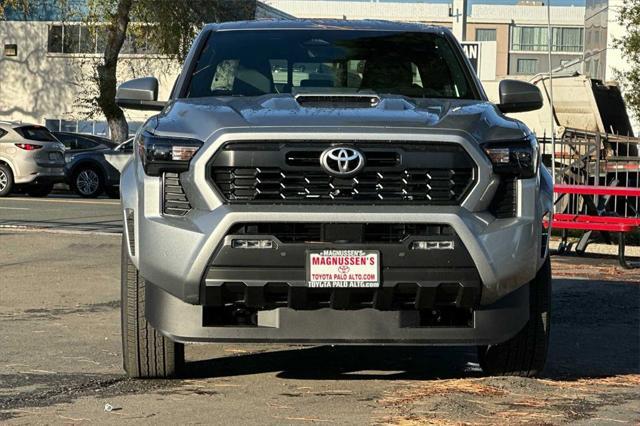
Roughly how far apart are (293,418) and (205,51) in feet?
8.95

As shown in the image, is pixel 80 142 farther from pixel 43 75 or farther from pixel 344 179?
pixel 344 179

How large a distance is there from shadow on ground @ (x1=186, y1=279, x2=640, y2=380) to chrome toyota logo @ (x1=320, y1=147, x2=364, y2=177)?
1418 mm

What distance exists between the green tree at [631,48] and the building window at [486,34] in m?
77.8

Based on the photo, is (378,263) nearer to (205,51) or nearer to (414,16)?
(205,51)

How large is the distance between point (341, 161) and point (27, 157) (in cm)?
2219

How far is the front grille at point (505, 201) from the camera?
6.32 meters

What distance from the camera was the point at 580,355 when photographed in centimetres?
817

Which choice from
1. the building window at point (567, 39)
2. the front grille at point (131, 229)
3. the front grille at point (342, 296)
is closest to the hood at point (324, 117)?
the front grille at point (131, 229)

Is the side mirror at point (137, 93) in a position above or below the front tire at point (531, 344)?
above

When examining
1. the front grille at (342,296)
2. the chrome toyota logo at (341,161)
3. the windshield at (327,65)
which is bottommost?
the front grille at (342,296)

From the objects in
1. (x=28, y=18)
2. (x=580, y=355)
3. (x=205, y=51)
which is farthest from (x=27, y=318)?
(x=28, y=18)

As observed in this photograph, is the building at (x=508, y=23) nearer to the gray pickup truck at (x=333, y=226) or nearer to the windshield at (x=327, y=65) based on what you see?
the windshield at (x=327, y=65)

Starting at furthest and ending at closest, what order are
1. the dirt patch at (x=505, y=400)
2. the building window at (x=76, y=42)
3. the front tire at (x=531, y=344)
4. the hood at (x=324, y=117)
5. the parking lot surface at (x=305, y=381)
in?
the building window at (x=76, y=42), the front tire at (x=531, y=344), the hood at (x=324, y=117), the parking lot surface at (x=305, y=381), the dirt patch at (x=505, y=400)

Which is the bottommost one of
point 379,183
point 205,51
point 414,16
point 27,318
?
point 27,318
